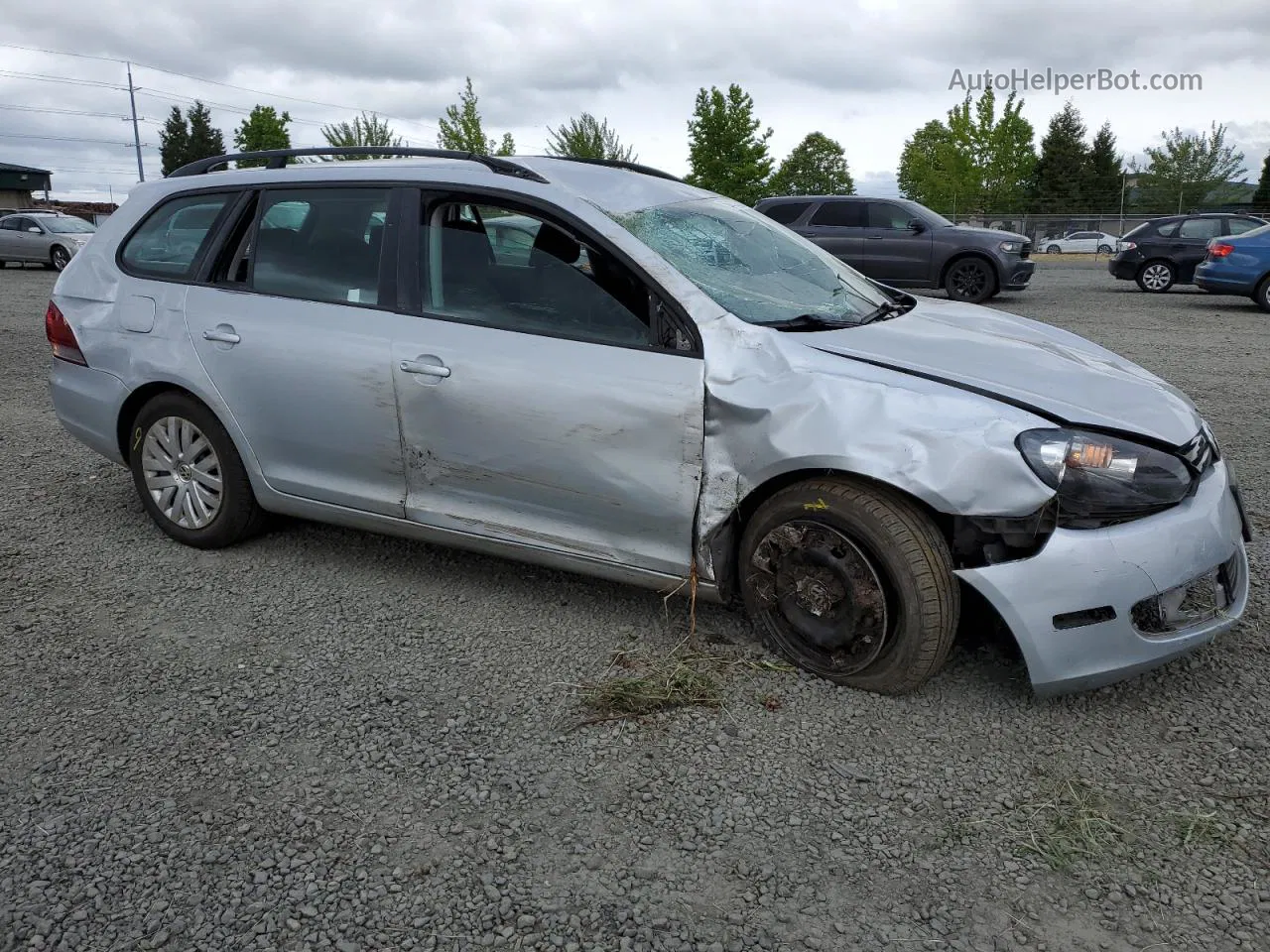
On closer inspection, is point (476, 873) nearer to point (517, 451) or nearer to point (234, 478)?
point (517, 451)

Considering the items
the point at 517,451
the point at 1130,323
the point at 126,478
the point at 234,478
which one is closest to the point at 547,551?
the point at 517,451

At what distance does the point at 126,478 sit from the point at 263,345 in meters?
2.23

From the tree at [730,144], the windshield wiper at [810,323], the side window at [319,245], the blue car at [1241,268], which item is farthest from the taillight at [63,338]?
the tree at [730,144]

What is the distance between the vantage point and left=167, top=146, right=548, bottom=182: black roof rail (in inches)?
152

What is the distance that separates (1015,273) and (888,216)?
208 centimetres

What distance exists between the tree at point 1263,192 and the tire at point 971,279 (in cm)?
4535

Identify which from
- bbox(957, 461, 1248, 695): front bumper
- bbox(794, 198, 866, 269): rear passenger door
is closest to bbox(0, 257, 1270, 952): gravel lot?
bbox(957, 461, 1248, 695): front bumper

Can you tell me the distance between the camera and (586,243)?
356 cm

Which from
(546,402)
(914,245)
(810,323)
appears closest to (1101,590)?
(810,323)

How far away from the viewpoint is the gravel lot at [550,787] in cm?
235

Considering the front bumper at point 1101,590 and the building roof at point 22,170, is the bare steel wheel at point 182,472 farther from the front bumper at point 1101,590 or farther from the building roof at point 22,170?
the building roof at point 22,170

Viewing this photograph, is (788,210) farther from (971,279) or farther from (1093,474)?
(1093,474)

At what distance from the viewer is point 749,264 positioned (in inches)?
151

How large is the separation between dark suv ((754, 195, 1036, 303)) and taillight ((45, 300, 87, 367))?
1217 centimetres
